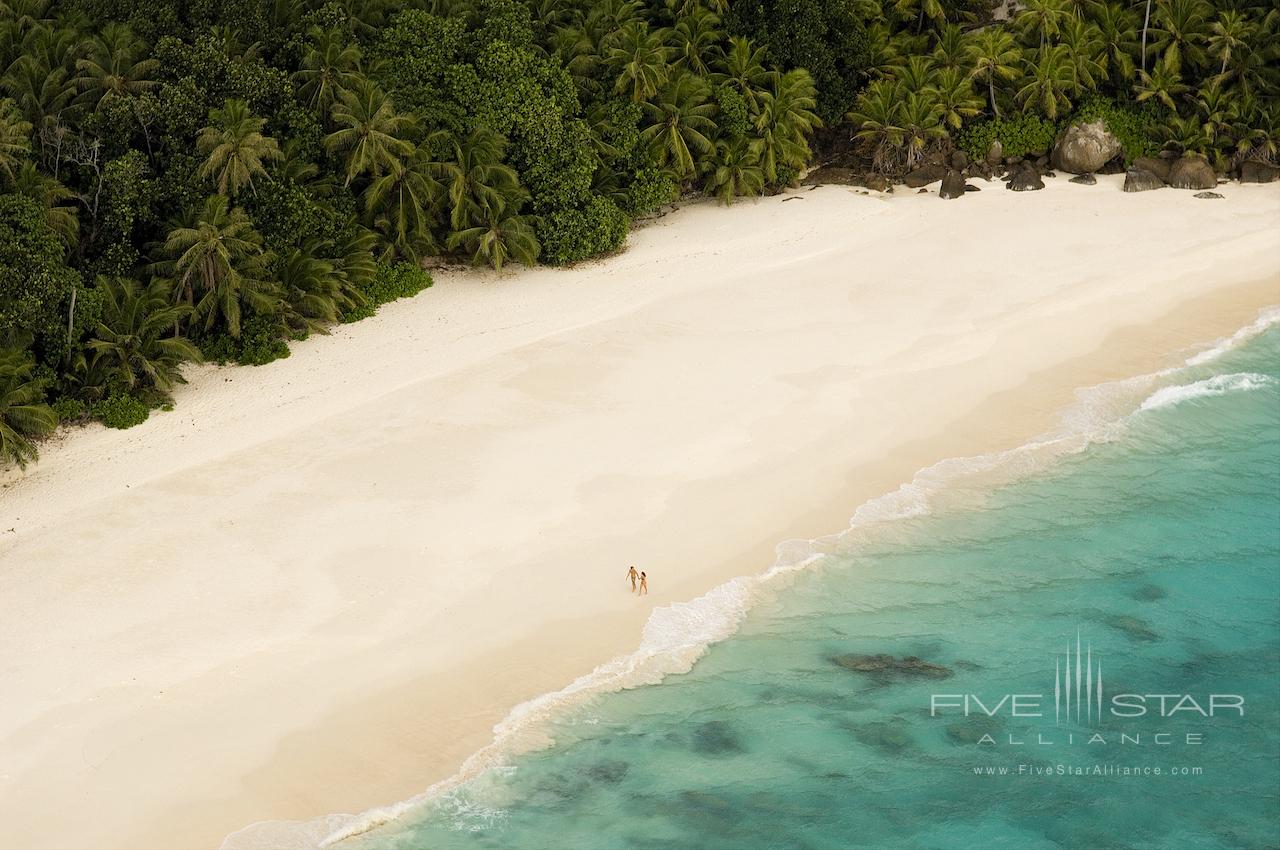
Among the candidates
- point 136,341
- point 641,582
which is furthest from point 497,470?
point 136,341

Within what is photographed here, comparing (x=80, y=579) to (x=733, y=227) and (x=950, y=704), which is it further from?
(x=733, y=227)

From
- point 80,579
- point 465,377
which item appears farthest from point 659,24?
point 80,579

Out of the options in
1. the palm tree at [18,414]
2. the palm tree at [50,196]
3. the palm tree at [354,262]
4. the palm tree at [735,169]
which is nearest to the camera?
the palm tree at [18,414]

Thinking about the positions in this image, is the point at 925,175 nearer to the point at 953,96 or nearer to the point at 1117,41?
the point at 953,96

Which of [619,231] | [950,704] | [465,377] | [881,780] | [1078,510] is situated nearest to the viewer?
[881,780]

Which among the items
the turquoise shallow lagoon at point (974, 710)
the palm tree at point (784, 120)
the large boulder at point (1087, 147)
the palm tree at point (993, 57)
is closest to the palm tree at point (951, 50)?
the palm tree at point (993, 57)

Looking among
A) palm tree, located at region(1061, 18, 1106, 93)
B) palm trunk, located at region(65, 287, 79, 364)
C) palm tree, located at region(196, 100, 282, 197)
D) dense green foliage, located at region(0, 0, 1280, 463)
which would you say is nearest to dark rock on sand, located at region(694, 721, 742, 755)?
dense green foliage, located at region(0, 0, 1280, 463)

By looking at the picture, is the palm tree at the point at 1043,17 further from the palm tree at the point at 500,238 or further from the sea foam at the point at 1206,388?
the palm tree at the point at 500,238
